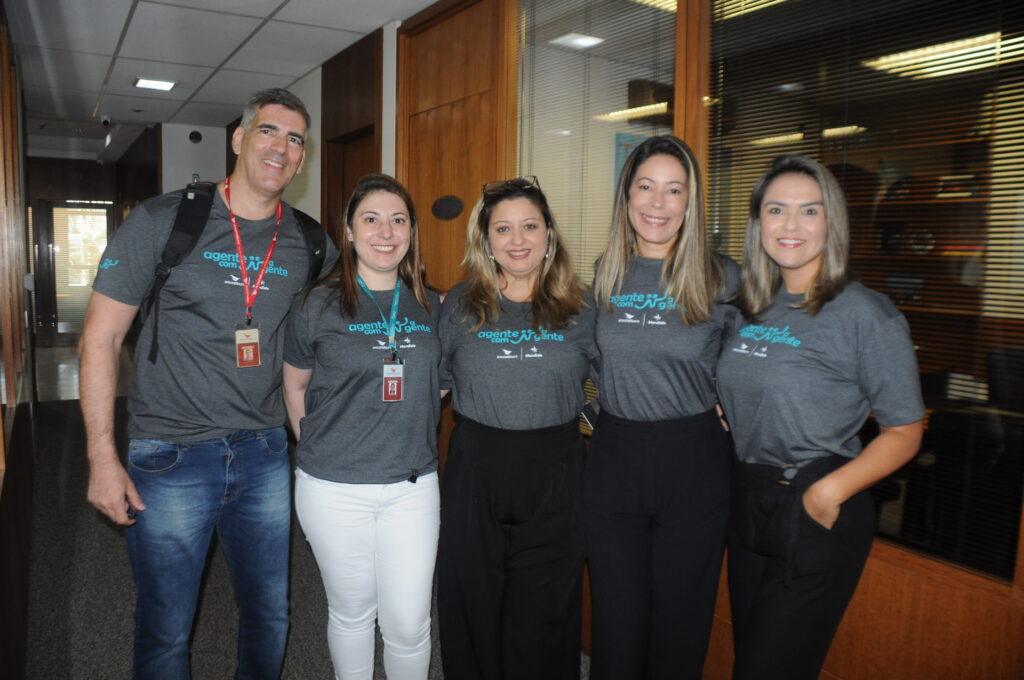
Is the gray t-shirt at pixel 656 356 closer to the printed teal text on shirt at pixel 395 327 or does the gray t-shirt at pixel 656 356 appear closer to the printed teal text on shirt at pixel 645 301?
the printed teal text on shirt at pixel 645 301

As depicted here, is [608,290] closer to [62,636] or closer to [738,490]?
[738,490]

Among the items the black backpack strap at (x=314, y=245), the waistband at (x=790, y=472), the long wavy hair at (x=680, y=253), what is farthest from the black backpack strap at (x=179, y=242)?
the waistband at (x=790, y=472)

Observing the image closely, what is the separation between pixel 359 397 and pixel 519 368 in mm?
463

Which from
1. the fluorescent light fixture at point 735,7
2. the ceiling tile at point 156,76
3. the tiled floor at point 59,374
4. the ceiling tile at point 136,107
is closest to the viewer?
the fluorescent light fixture at point 735,7

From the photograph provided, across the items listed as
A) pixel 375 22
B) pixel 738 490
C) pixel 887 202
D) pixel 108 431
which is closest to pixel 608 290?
pixel 738 490

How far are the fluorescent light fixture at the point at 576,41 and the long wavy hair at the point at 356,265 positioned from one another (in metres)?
1.46

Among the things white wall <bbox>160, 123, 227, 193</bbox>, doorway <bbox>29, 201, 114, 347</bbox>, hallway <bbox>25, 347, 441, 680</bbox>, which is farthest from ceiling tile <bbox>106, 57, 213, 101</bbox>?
doorway <bbox>29, 201, 114, 347</bbox>

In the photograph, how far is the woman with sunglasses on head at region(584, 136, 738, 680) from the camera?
1.92 meters

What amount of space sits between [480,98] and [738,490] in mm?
2694

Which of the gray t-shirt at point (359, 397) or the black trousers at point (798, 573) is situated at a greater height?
the gray t-shirt at point (359, 397)

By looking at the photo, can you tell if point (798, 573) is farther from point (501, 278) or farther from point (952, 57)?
point (952, 57)

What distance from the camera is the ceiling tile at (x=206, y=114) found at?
735cm

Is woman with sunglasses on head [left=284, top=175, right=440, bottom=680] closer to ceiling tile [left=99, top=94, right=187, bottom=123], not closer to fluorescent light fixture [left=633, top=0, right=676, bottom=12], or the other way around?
fluorescent light fixture [left=633, top=0, right=676, bottom=12]

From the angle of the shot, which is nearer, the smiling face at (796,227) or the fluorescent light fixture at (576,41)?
the smiling face at (796,227)
